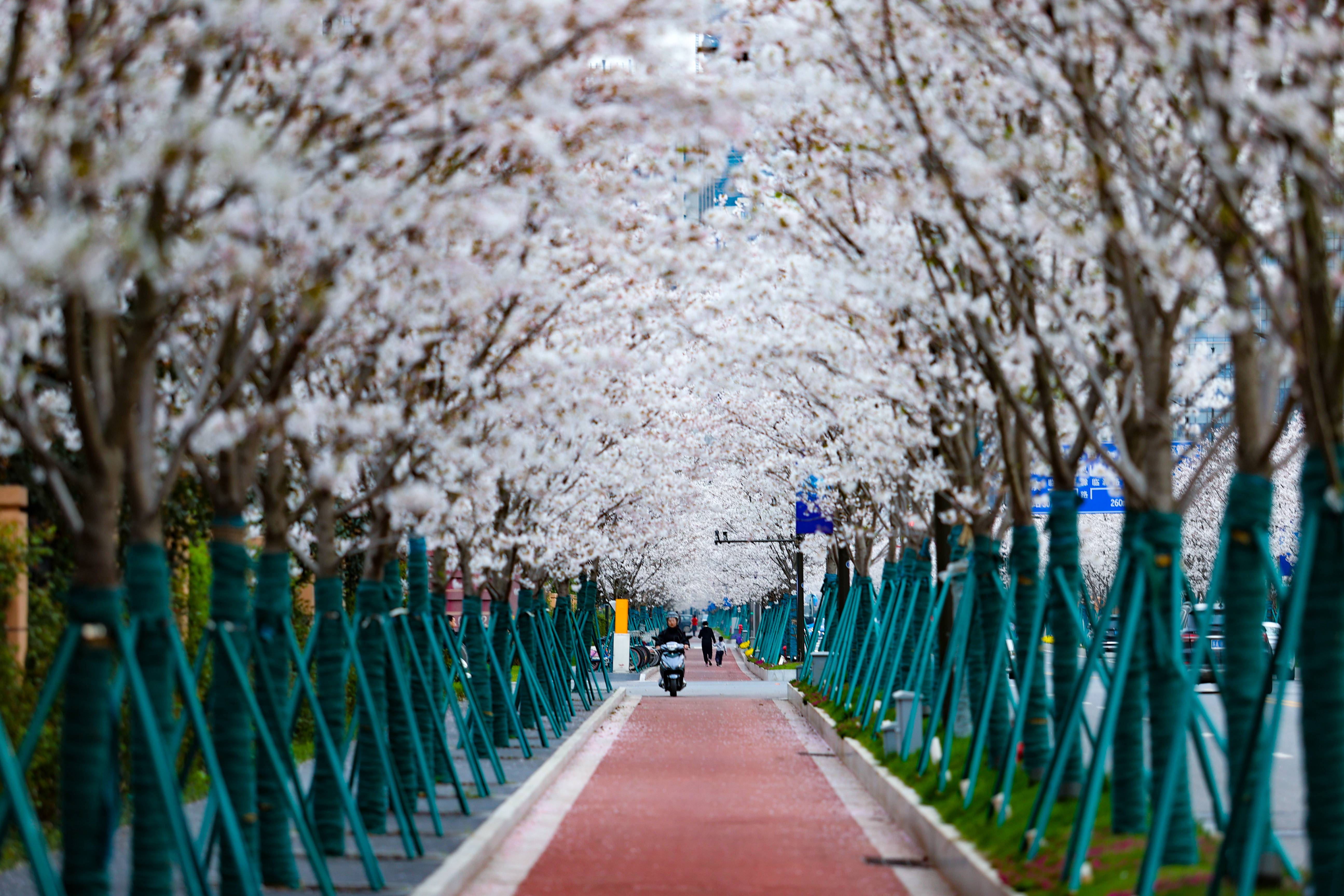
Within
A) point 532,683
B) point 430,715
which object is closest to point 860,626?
point 532,683

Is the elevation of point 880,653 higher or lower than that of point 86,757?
lower

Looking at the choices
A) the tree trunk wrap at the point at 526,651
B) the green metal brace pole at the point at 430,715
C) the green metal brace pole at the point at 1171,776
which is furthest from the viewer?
the tree trunk wrap at the point at 526,651

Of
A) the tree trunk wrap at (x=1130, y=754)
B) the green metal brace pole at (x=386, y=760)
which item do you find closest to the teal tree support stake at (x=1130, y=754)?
the tree trunk wrap at (x=1130, y=754)

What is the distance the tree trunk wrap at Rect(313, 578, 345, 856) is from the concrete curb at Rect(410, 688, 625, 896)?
889mm

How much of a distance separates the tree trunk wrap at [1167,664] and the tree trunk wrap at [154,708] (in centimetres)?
553

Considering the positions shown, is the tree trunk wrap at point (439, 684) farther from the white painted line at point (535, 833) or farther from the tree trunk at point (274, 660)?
the tree trunk at point (274, 660)

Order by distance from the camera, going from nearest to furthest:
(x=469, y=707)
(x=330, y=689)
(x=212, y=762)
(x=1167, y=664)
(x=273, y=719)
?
1. (x=212, y=762)
2. (x=1167, y=664)
3. (x=273, y=719)
4. (x=330, y=689)
5. (x=469, y=707)

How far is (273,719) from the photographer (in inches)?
433

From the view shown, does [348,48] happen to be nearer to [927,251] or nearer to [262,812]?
[262,812]

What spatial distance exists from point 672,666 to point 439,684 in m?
24.7

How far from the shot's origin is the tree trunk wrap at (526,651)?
25.4m

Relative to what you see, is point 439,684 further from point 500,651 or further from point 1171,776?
point 1171,776

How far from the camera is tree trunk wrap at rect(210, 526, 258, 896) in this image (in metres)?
9.88

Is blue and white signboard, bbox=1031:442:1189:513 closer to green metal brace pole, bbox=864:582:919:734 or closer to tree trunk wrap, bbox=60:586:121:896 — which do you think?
green metal brace pole, bbox=864:582:919:734
